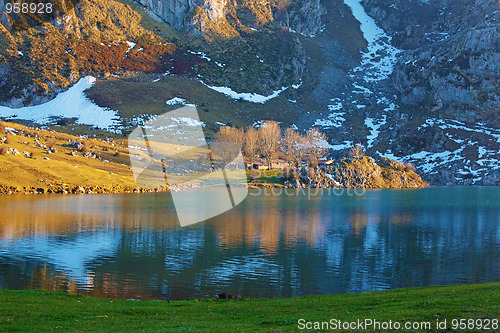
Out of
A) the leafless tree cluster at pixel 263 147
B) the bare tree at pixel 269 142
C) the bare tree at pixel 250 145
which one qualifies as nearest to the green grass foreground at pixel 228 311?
the leafless tree cluster at pixel 263 147

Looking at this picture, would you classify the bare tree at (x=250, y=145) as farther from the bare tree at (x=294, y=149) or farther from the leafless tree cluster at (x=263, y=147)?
the bare tree at (x=294, y=149)

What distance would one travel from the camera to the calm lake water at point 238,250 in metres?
37.0

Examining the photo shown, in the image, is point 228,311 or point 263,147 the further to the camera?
point 263,147

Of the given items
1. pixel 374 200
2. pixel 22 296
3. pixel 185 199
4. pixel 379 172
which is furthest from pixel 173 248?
pixel 379 172

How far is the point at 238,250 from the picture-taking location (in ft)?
165

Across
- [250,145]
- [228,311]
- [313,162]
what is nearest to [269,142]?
[250,145]

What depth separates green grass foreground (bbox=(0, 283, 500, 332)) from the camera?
19812mm

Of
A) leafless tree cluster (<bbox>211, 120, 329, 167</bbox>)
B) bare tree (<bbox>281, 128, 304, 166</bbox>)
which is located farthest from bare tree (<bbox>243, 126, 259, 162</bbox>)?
bare tree (<bbox>281, 128, 304, 166</bbox>)

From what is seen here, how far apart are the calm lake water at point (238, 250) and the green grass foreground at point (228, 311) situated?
20.0ft

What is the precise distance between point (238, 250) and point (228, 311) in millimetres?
24416

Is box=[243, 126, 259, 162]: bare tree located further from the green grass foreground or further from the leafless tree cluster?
the green grass foreground

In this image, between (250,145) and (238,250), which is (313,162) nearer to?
(250,145)

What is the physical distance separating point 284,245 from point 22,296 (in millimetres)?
33819

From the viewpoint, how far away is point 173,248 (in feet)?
170
